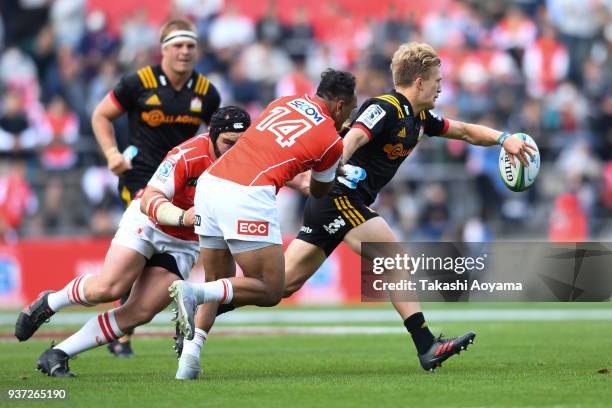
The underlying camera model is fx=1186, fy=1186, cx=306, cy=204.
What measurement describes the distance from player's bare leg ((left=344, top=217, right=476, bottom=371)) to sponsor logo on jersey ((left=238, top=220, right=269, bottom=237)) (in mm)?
1373

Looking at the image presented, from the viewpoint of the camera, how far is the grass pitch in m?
7.10

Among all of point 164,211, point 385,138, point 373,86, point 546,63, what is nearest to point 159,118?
point 385,138

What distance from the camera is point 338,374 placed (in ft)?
28.7

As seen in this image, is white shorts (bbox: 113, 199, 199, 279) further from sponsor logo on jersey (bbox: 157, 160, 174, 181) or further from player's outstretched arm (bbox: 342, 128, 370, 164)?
player's outstretched arm (bbox: 342, 128, 370, 164)

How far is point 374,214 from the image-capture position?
361 inches

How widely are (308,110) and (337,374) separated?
200 centimetres

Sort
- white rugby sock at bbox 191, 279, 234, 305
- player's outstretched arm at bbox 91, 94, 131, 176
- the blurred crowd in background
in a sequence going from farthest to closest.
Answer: the blurred crowd in background
player's outstretched arm at bbox 91, 94, 131, 176
white rugby sock at bbox 191, 279, 234, 305

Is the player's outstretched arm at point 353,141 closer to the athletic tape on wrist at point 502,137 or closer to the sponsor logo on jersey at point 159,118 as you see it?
the athletic tape on wrist at point 502,137

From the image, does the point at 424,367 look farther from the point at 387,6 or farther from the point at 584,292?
the point at 387,6

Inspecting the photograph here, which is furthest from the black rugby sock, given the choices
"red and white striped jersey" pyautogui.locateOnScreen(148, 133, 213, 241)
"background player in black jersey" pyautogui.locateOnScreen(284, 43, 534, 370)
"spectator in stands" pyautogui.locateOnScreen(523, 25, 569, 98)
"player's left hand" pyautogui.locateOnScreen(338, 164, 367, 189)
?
"spectator in stands" pyautogui.locateOnScreen(523, 25, 569, 98)

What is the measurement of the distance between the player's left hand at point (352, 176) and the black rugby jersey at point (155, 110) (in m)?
2.21

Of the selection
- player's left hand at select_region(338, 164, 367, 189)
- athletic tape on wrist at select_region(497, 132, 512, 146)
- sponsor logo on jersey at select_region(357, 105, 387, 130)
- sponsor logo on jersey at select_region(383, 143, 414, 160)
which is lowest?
player's left hand at select_region(338, 164, 367, 189)

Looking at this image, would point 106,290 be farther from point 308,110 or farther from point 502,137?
point 502,137

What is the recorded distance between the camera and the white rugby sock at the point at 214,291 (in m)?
7.77
